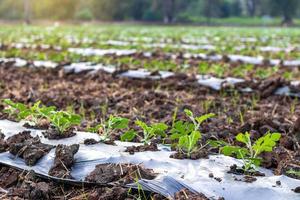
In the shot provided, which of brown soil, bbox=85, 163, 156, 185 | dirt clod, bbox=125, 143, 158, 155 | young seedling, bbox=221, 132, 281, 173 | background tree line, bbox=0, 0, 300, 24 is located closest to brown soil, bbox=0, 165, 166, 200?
brown soil, bbox=85, 163, 156, 185

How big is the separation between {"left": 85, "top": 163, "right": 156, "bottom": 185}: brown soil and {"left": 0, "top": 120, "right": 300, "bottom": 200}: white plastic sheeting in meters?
0.07

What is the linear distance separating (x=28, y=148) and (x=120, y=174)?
61 cm

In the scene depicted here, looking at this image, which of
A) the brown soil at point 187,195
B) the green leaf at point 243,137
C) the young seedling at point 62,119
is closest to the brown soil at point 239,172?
the green leaf at point 243,137

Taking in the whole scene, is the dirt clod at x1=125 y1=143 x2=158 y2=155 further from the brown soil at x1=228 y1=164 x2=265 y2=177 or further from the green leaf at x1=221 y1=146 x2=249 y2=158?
the brown soil at x1=228 y1=164 x2=265 y2=177

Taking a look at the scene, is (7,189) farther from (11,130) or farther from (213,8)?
(213,8)

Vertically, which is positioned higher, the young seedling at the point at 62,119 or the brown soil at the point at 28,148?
the young seedling at the point at 62,119

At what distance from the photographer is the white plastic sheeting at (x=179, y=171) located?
7.54 ft

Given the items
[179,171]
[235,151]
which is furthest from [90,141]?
[235,151]

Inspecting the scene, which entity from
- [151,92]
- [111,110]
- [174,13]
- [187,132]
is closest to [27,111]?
[187,132]

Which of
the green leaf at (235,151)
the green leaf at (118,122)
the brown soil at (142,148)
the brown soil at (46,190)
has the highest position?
the green leaf at (118,122)

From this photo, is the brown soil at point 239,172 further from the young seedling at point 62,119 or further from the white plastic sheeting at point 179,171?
the young seedling at point 62,119

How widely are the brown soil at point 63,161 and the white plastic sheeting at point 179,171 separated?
4 centimetres

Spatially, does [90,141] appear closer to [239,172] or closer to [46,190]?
[46,190]

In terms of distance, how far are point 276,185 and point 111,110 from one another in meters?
2.27
